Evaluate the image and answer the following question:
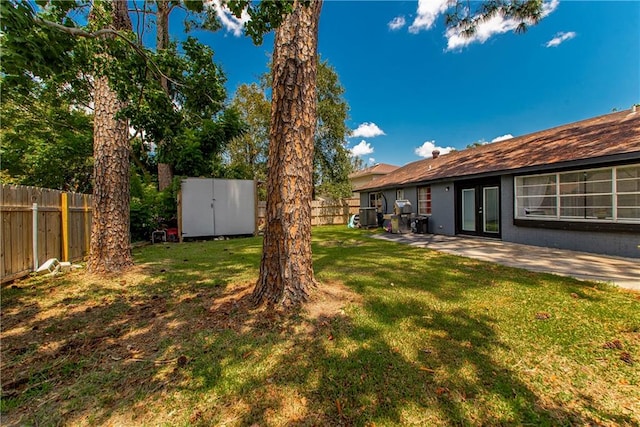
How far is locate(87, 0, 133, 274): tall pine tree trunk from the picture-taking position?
5.00 m

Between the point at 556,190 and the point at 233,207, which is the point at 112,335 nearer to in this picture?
the point at 233,207

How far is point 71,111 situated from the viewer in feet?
47.4

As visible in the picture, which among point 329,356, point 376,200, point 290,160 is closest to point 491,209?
point 376,200

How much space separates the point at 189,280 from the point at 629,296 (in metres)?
6.55

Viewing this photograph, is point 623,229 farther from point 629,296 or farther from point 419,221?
point 419,221

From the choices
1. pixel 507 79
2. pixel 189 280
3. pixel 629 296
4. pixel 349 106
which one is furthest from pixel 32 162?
pixel 507 79

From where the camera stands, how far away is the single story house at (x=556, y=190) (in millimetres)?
6371

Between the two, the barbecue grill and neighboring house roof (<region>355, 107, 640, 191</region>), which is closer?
neighboring house roof (<region>355, 107, 640, 191</region>)

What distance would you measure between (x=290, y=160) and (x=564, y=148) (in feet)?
29.5

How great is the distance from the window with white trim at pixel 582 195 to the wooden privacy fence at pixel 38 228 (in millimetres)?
12220

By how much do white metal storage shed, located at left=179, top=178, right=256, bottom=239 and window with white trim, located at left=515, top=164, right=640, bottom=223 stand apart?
33.0 ft

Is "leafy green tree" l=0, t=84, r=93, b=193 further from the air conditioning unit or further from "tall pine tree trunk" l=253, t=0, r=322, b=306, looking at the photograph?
"tall pine tree trunk" l=253, t=0, r=322, b=306

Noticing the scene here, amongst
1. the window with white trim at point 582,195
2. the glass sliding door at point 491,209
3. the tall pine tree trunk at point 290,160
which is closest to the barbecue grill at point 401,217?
the glass sliding door at point 491,209

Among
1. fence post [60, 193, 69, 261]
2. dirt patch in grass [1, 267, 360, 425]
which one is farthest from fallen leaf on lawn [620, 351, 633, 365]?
fence post [60, 193, 69, 261]
